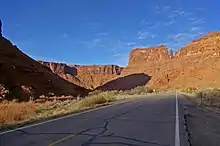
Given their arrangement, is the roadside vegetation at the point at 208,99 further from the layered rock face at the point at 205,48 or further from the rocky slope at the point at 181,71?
the layered rock face at the point at 205,48

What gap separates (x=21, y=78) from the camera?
7088 centimetres

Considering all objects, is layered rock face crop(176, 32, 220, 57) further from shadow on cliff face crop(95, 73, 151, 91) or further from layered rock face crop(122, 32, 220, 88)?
shadow on cliff face crop(95, 73, 151, 91)

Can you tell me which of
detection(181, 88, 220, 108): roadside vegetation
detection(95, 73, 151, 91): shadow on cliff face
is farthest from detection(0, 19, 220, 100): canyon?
detection(181, 88, 220, 108): roadside vegetation

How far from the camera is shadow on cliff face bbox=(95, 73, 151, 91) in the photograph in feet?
531

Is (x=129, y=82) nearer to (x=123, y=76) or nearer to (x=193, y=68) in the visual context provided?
(x=123, y=76)

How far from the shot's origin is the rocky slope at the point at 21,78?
206 ft

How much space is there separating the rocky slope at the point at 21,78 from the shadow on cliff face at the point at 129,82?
75.0 metres

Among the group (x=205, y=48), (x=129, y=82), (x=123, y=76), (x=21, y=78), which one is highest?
(x=205, y=48)

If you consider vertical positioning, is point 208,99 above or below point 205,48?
below

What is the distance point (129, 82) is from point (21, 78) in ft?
330

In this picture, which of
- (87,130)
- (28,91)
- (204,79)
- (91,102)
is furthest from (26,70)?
(87,130)

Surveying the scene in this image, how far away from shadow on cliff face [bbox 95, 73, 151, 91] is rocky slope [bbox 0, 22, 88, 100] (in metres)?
75.0

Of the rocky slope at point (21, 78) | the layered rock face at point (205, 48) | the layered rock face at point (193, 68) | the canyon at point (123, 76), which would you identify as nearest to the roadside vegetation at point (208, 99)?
the canyon at point (123, 76)

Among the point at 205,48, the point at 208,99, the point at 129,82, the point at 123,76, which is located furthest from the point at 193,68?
the point at 208,99
